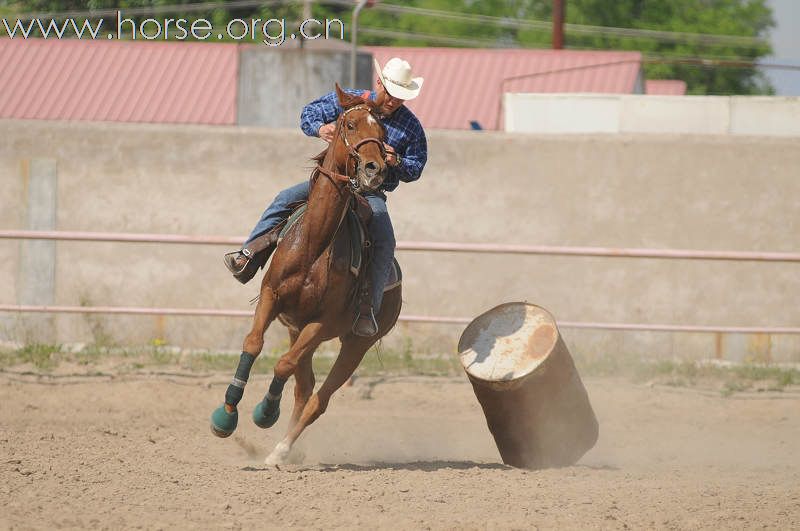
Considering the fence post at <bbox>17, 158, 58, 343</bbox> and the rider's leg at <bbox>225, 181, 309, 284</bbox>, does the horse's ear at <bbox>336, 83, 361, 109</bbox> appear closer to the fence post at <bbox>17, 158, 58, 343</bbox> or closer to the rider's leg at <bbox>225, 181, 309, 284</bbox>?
the rider's leg at <bbox>225, 181, 309, 284</bbox>

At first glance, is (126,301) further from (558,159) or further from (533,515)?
(533,515)

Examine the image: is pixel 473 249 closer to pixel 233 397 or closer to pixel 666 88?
pixel 233 397

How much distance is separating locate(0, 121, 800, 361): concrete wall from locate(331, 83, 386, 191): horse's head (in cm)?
591

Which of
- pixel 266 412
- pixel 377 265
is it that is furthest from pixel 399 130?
pixel 266 412

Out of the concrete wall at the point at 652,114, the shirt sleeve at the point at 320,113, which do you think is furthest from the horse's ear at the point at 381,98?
the concrete wall at the point at 652,114

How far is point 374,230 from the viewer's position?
6977 millimetres

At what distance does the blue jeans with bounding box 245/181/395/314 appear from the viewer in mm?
6953

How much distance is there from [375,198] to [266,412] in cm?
157

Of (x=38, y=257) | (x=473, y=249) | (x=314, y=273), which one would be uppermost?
(x=314, y=273)

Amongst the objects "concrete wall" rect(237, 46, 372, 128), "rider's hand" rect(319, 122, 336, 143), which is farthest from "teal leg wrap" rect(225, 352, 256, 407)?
"concrete wall" rect(237, 46, 372, 128)

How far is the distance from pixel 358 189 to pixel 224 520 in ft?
6.59

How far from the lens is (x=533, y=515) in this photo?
17.9 ft

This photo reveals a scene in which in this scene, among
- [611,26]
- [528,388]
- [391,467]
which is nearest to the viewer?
[528,388]

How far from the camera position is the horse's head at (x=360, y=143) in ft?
19.4
